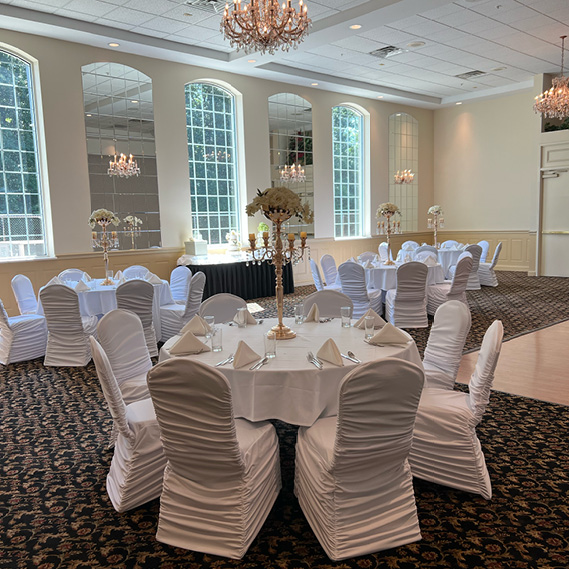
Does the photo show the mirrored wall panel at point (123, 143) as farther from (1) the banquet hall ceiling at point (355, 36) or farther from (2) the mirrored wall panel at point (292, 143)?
(2) the mirrored wall panel at point (292, 143)

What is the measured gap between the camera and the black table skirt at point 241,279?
9.26m

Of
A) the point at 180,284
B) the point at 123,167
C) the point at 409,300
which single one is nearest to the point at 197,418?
the point at 409,300

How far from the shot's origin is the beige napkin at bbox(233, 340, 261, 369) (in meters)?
2.91

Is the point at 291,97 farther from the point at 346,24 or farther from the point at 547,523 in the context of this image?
the point at 547,523

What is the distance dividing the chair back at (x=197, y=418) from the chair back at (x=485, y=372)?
1.43 metres

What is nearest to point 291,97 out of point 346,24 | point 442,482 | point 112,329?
point 346,24

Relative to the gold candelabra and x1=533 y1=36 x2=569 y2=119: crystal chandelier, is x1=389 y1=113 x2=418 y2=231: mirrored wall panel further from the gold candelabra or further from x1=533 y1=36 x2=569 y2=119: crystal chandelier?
the gold candelabra

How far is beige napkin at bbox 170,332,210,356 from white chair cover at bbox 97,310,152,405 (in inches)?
16.8

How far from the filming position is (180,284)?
757 centimetres

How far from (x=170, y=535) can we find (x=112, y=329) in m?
1.48

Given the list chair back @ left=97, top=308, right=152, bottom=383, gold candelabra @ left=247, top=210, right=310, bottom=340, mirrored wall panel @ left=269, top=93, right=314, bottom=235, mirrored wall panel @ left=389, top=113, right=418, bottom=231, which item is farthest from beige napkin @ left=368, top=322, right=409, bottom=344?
mirrored wall panel @ left=389, top=113, right=418, bottom=231

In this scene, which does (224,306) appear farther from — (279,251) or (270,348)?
(270,348)

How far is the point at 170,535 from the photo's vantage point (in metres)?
2.53

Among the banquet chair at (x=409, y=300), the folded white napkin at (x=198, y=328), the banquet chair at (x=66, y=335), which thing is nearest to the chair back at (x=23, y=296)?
the banquet chair at (x=66, y=335)
